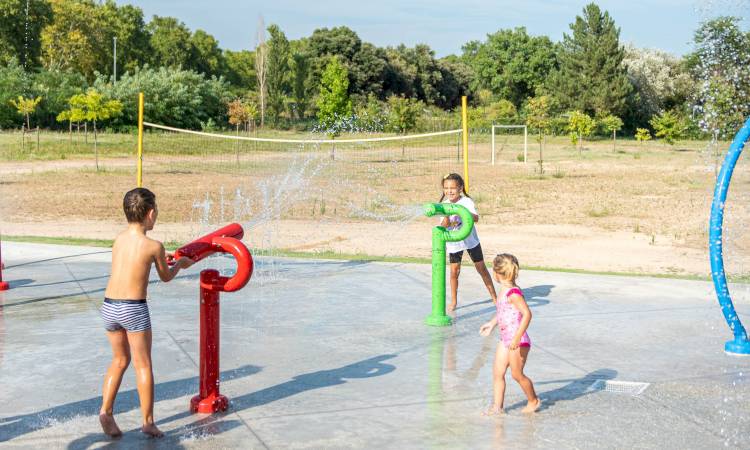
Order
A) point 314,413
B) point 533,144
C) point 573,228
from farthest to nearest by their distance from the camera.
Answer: point 533,144, point 573,228, point 314,413

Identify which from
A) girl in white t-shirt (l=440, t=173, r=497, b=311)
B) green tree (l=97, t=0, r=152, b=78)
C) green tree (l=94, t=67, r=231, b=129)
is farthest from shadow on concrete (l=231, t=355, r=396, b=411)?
green tree (l=97, t=0, r=152, b=78)

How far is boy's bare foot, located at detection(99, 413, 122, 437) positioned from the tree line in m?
29.4

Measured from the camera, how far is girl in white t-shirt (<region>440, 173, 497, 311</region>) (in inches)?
307

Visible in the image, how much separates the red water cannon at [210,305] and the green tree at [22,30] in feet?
162

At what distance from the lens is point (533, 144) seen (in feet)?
168

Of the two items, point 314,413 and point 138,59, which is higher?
point 138,59

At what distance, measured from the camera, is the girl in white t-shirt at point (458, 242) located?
25.6ft

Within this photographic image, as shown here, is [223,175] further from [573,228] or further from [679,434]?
[679,434]

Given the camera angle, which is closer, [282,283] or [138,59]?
[282,283]

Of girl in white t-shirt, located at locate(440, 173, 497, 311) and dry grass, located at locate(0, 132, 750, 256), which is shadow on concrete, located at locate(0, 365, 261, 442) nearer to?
girl in white t-shirt, located at locate(440, 173, 497, 311)

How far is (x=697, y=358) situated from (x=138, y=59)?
6556 centimetres

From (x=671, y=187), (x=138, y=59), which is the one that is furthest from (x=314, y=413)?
(x=138, y=59)

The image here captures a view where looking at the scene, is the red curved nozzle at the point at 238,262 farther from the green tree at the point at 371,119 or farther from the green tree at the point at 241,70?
the green tree at the point at 241,70

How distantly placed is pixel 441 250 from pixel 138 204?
11.1ft
